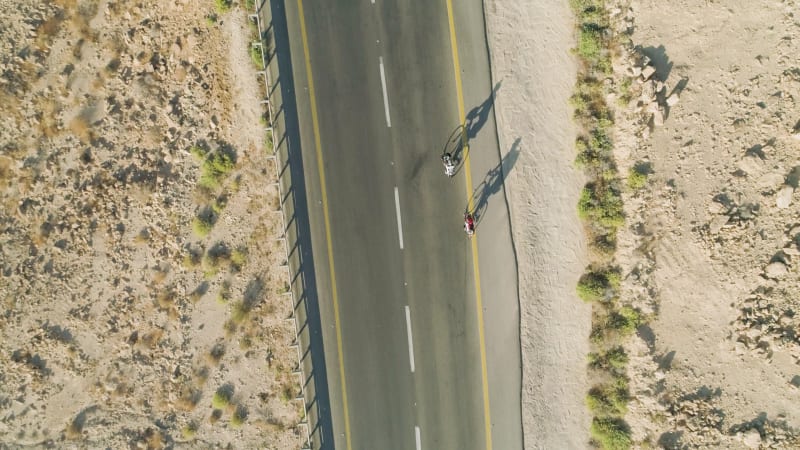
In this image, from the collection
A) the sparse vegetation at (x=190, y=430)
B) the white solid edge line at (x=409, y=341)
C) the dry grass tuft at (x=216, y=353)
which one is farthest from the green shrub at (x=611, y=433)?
the sparse vegetation at (x=190, y=430)

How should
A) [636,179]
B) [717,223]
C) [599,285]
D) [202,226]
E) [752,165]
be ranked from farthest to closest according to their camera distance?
[202,226]
[599,285]
[636,179]
[717,223]
[752,165]

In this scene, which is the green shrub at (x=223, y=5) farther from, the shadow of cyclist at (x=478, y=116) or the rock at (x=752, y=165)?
the rock at (x=752, y=165)

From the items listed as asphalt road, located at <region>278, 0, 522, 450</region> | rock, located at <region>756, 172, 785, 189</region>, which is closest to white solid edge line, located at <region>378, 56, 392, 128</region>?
asphalt road, located at <region>278, 0, 522, 450</region>

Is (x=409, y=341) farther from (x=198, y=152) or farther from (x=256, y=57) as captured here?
(x=256, y=57)

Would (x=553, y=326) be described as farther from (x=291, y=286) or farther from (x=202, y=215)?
(x=202, y=215)

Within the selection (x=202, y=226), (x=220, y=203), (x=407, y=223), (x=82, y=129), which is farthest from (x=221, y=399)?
(x=82, y=129)

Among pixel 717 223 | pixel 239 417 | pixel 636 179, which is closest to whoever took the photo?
pixel 717 223
